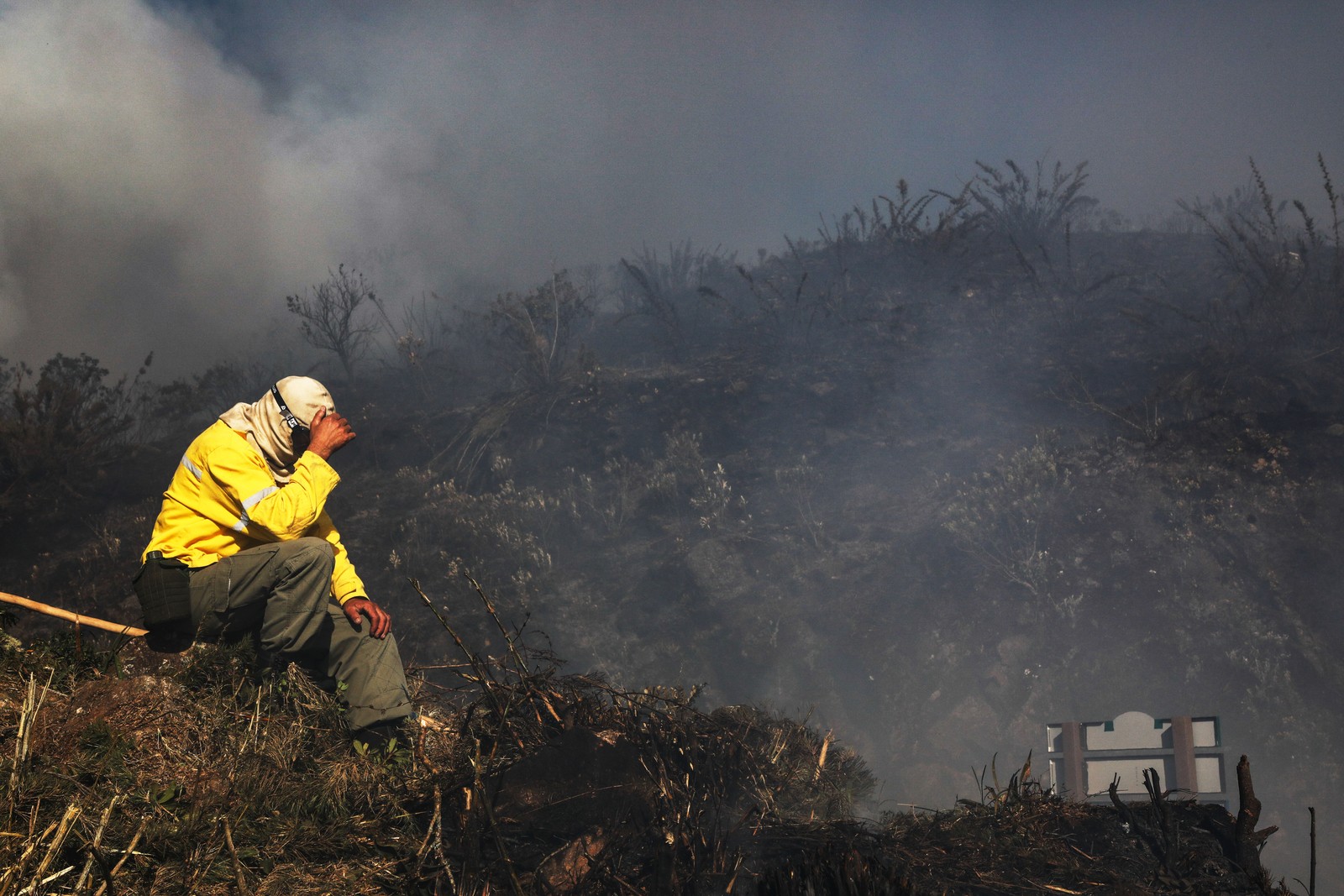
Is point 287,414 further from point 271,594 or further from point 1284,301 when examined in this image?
point 1284,301

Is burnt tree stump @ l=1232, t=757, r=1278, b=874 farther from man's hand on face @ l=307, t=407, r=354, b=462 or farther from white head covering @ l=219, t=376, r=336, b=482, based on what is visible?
white head covering @ l=219, t=376, r=336, b=482

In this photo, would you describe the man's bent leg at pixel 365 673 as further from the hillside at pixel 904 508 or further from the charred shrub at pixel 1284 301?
the charred shrub at pixel 1284 301

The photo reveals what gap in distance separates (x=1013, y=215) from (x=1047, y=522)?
7.81 metres

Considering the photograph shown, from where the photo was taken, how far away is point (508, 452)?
35.2ft

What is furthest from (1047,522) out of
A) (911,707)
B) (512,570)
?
(512,570)

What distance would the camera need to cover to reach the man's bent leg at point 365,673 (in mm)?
3244

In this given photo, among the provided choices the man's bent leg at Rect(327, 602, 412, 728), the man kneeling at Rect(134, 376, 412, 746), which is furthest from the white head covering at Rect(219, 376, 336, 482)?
the man's bent leg at Rect(327, 602, 412, 728)

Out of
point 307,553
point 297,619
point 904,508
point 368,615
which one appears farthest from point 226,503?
point 904,508

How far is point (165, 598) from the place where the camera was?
9.50 ft

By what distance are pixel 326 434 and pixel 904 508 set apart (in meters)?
6.79

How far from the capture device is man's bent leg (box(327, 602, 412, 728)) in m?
3.24

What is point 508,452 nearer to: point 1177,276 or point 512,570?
point 512,570

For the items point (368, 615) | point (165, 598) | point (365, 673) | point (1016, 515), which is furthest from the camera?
point (1016, 515)

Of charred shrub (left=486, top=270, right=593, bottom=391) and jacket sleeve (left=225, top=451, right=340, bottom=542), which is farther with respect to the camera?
charred shrub (left=486, top=270, right=593, bottom=391)
